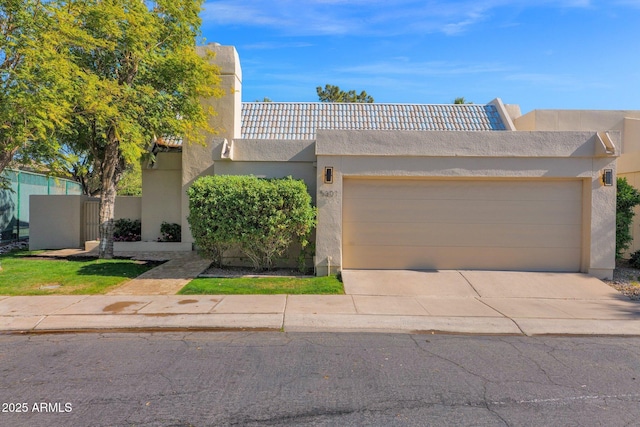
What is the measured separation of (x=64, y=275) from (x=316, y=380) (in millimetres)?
7906

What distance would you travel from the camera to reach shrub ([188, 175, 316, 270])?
9617 mm

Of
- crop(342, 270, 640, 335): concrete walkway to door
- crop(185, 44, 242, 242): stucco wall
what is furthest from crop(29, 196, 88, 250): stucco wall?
crop(342, 270, 640, 335): concrete walkway to door

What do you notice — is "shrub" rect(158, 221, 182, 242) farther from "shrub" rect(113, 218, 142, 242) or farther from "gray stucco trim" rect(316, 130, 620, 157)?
"gray stucco trim" rect(316, 130, 620, 157)

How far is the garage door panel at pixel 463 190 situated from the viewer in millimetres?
10359

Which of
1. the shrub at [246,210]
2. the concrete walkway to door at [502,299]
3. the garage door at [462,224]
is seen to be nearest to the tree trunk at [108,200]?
the shrub at [246,210]

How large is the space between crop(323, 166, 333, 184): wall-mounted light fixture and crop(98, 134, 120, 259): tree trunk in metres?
6.47

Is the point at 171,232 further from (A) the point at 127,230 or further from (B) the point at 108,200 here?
(B) the point at 108,200

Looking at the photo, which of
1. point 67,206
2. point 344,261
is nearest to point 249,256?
point 344,261

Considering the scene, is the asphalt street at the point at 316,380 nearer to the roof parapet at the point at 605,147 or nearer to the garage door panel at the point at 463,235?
the garage door panel at the point at 463,235

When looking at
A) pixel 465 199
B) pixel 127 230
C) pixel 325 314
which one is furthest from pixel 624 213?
pixel 127 230

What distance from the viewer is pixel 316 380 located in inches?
185

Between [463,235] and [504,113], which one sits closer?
[463,235]

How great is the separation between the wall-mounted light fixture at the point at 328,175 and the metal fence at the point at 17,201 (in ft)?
38.6

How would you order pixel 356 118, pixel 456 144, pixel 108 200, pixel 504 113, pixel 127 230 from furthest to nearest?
pixel 356 118, pixel 504 113, pixel 127 230, pixel 108 200, pixel 456 144
